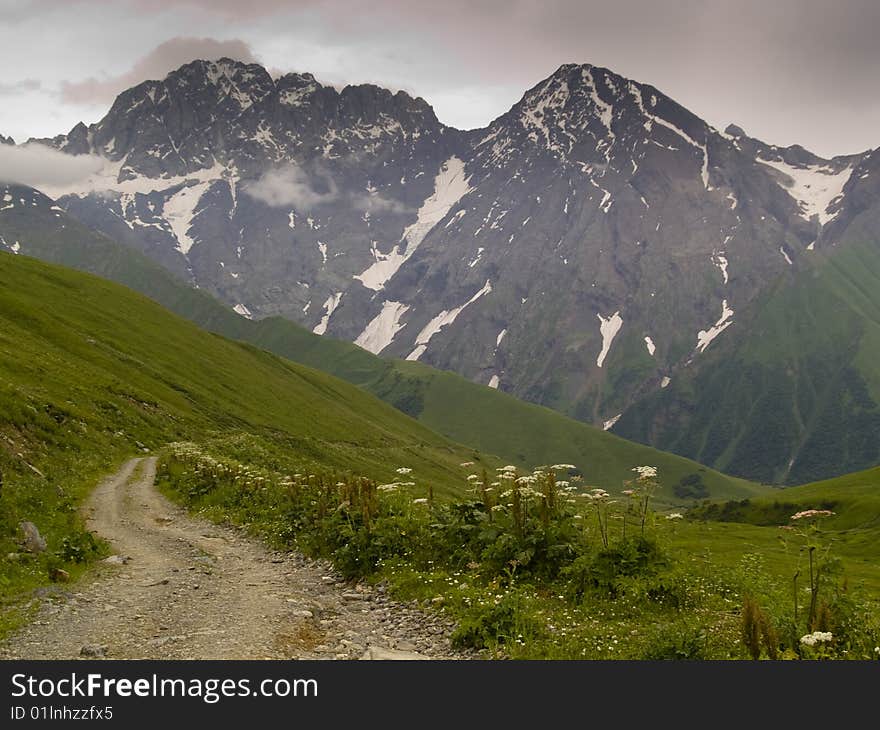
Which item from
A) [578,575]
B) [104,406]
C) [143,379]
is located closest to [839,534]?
[104,406]

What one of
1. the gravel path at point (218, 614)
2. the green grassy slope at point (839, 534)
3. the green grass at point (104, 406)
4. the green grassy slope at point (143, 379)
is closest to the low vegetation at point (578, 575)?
the gravel path at point (218, 614)

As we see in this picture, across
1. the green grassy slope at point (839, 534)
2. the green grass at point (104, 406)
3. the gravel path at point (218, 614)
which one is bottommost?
the green grassy slope at point (839, 534)

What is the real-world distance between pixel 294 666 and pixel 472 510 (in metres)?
10.0

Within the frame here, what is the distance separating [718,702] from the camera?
30.9 feet

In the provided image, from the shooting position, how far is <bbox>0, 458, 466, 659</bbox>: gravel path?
13.4 metres

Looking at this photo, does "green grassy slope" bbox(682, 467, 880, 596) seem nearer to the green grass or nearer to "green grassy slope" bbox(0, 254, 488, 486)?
the green grass

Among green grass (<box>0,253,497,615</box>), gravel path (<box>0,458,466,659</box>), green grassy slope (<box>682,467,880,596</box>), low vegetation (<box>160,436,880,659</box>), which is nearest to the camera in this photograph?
low vegetation (<box>160,436,880,659</box>)

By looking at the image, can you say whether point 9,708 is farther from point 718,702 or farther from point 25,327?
point 25,327

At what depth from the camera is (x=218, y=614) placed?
52.1 ft

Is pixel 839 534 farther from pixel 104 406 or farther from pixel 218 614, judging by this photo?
pixel 218 614

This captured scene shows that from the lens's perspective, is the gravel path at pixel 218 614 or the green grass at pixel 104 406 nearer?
the gravel path at pixel 218 614

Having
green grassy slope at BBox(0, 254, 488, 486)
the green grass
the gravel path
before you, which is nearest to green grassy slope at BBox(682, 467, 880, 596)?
the green grass

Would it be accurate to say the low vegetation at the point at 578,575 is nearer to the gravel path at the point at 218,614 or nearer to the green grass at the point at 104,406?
the gravel path at the point at 218,614

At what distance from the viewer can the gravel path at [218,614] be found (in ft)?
43.8
